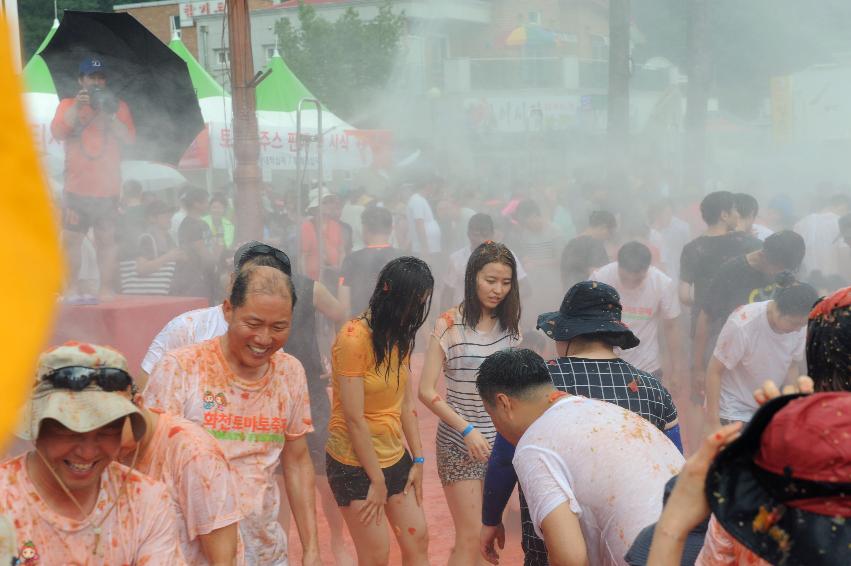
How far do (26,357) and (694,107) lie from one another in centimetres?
1636

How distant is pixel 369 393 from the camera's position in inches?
172

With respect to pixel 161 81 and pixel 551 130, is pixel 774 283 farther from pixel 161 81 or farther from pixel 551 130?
pixel 551 130

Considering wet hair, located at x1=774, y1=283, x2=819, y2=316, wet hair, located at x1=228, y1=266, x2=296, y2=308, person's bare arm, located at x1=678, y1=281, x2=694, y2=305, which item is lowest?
person's bare arm, located at x1=678, y1=281, x2=694, y2=305

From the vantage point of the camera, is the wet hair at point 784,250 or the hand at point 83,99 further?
the hand at point 83,99

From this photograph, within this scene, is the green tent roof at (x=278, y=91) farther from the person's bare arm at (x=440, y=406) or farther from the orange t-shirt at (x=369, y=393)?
the orange t-shirt at (x=369, y=393)

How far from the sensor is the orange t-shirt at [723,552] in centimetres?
170

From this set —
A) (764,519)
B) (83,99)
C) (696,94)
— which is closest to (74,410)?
(764,519)

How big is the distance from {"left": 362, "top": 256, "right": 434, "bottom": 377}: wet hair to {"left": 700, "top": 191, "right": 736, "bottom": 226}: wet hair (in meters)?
3.81

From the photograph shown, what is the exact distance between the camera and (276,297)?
3373mm

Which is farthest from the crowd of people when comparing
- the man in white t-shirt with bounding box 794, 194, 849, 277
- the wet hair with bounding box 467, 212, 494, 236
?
the man in white t-shirt with bounding box 794, 194, 849, 277

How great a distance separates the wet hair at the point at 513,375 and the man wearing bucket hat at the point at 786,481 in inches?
60.8

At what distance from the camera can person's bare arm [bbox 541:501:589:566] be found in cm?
274

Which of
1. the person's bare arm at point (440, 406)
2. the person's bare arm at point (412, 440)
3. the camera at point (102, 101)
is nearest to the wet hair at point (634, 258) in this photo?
the person's bare arm at point (440, 406)

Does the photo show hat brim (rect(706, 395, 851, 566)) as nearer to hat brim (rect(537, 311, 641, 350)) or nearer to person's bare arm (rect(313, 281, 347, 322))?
hat brim (rect(537, 311, 641, 350))
